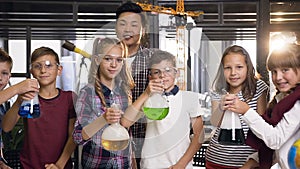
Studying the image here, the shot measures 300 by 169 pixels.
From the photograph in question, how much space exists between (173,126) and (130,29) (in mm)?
304

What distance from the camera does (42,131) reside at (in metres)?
1.27

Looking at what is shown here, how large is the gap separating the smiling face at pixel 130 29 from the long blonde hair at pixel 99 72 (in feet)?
0.12

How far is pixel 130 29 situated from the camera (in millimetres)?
1180

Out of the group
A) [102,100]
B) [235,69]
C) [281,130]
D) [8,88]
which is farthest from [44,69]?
[281,130]

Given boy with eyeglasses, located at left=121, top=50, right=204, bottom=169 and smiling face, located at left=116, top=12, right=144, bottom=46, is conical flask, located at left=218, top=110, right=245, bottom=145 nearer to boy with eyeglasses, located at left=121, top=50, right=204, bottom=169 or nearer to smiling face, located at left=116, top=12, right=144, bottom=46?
boy with eyeglasses, located at left=121, top=50, right=204, bottom=169

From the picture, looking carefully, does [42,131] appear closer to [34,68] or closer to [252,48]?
[34,68]

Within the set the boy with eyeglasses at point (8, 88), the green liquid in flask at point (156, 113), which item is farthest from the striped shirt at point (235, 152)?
the boy with eyeglasses at point (8, 88)

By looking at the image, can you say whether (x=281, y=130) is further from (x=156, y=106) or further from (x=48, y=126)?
(x=48, y=126)

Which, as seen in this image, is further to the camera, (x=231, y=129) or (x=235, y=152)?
(x=235, y=152)

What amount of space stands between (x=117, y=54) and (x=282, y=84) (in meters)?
0.47

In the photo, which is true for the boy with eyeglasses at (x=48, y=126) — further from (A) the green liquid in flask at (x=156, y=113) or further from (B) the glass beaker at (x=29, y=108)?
(A) the green liquid in flask at (x=156, y=113)

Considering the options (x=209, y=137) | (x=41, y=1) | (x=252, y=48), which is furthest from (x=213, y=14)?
(x=209, y=137)

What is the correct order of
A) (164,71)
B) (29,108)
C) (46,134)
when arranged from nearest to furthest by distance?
(164,71), (29,108), (46,134)

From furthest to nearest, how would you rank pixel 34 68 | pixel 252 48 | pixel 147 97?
pixel 252 48 < pixel 34 68 < pixel 147 97
